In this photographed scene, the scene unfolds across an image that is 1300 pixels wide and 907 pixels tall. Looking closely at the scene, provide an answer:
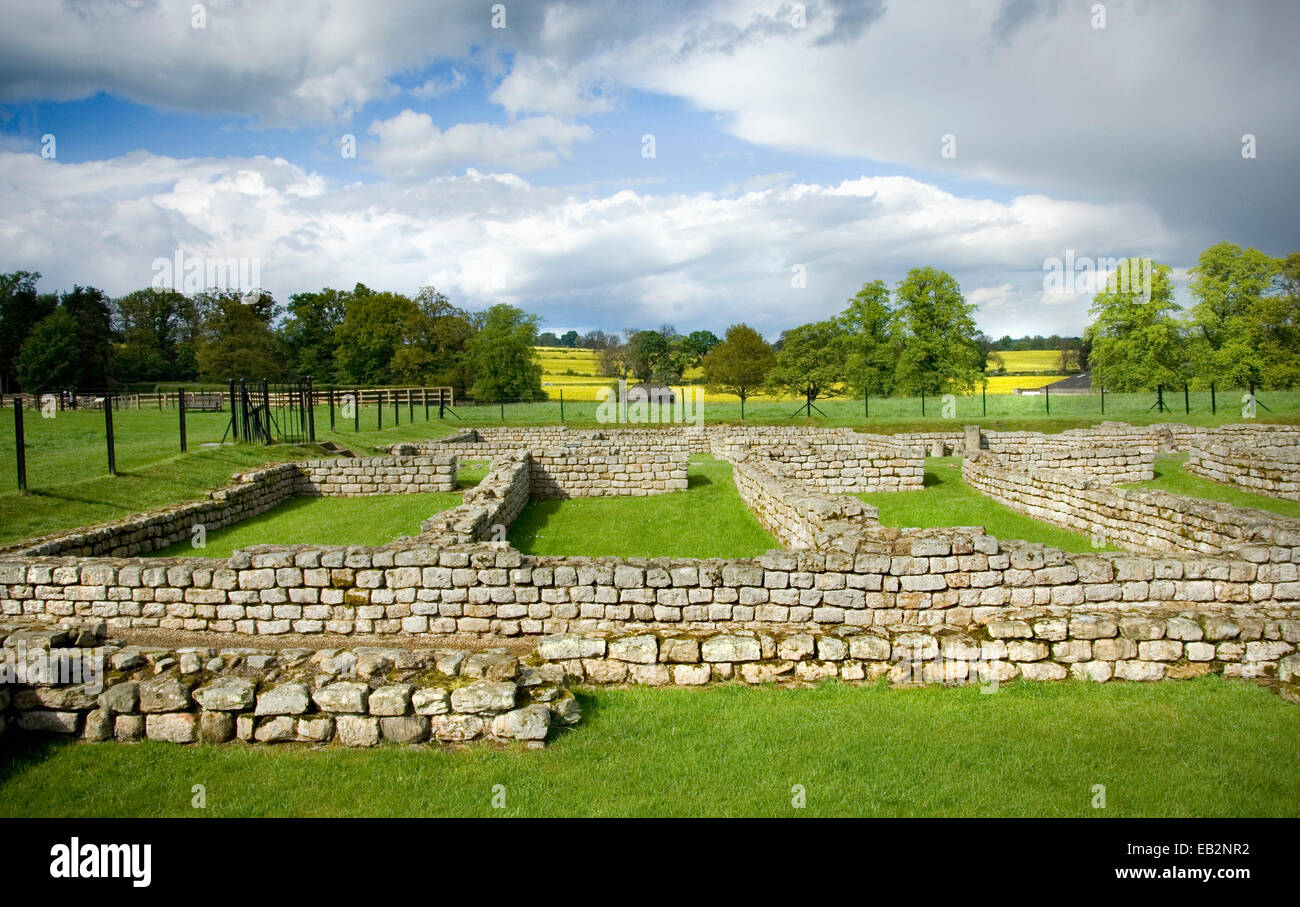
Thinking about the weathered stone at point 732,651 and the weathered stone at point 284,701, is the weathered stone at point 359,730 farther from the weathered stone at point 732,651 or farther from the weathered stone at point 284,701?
the weathered stone at point 732,651

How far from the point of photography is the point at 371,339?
65.2 meters

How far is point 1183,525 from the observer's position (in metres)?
10.1

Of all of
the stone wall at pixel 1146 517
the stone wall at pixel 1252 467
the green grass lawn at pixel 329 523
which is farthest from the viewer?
the stone wall at pixel 1252 467

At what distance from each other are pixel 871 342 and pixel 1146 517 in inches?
1812

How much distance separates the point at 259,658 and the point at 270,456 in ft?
50.9

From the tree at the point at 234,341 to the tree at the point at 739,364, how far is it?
122 feet

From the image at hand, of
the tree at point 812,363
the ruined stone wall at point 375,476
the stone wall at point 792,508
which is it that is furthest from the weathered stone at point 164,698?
the tree at point 812,363

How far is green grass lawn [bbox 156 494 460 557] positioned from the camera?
1230 centimetres

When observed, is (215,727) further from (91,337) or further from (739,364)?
(91,337)

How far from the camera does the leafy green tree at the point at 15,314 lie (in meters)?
57.1

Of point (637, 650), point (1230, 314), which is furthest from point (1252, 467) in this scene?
point (1230, 314)

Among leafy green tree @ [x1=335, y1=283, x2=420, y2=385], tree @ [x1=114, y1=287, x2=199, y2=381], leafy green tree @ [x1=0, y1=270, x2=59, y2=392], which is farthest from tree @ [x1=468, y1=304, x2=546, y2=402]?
leafy green tree @ [x1=0, y1=270, x2=59, y2=392]

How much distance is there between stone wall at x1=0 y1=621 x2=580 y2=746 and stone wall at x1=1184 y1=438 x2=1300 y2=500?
15.8m
